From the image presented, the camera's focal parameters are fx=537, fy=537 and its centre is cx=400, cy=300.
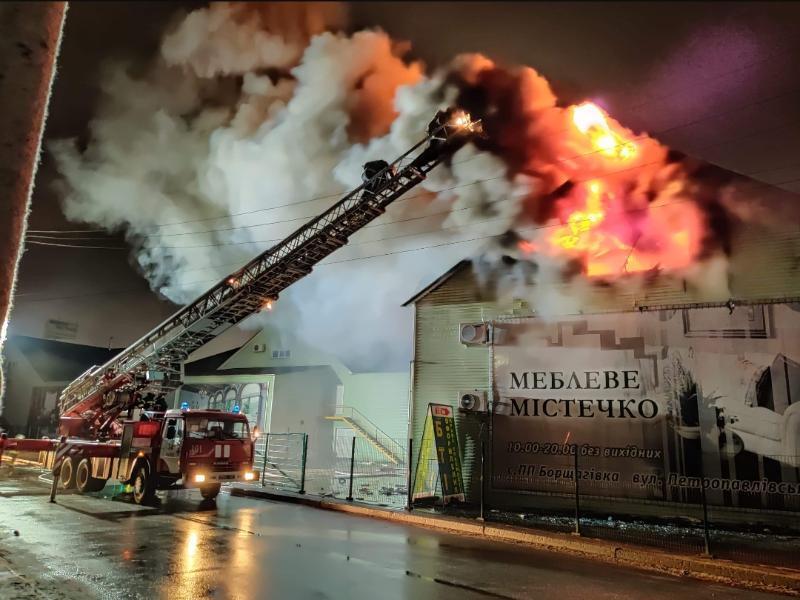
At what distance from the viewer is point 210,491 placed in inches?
488

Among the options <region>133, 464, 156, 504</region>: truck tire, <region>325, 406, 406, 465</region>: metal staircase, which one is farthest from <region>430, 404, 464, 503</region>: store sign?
<region>325, 406, 406, 465</region>: metal staircase

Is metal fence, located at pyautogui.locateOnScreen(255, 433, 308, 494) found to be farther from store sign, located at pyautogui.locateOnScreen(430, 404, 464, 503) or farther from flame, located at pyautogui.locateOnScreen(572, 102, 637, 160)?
flame, located at pyautogui.locateOnScreen(572, 102, 637, 160)

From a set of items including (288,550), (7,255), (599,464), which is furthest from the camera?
(599,464)

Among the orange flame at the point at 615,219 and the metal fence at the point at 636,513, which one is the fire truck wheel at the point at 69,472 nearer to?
the metal fence at the point at 636,513

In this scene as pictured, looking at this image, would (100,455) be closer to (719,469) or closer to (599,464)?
(599,464)

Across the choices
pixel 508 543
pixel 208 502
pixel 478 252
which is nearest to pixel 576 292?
pixel 478 252

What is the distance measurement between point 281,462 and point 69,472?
7429mm

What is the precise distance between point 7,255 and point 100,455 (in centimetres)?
1393

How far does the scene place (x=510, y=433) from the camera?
12.1 m

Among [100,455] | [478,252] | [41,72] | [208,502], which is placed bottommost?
[208,502]

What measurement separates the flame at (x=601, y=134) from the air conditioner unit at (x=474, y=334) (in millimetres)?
4585

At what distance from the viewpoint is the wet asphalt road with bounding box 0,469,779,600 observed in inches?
222

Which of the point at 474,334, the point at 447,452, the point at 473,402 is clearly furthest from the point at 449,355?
the point at 447,452

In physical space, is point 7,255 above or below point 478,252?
below
